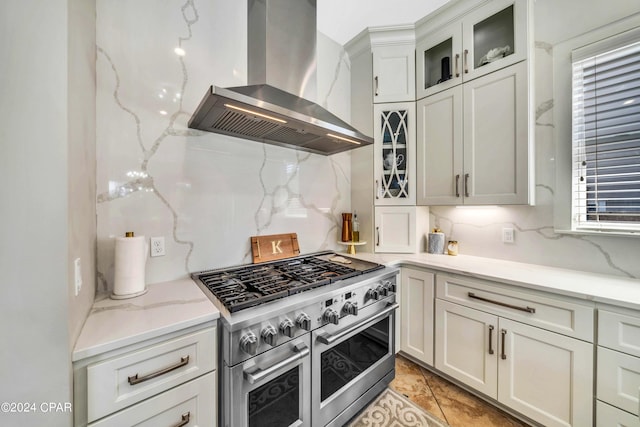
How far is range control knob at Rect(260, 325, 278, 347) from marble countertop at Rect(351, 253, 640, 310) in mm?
1063

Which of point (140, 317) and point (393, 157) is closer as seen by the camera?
point (140, 317)

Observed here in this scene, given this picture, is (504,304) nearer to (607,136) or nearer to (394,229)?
Result: (394,229)

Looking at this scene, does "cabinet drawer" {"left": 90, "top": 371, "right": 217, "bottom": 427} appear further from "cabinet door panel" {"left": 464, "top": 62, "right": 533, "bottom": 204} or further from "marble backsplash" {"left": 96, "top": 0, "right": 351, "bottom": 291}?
"cabinet door panel" {"left": 464, "top": 62, "right": 533, "bottom": 204}

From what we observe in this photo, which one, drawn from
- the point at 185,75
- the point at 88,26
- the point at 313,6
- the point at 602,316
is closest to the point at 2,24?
the point at 88,26

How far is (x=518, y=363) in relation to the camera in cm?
139

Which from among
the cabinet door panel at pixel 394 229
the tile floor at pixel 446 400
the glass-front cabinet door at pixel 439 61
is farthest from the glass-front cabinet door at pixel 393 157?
the tile floor at pixel 446 400

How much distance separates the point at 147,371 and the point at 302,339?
23.8 inches

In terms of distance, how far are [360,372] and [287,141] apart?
5.33ft

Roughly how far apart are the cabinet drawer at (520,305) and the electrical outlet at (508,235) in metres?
0.60

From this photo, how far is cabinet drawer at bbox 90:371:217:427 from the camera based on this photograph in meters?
0.79

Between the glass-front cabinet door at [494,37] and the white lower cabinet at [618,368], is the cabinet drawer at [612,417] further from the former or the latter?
the glass-front cabinet door at [494,37]

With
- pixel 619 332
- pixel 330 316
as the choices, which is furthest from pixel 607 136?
pixel 330 316

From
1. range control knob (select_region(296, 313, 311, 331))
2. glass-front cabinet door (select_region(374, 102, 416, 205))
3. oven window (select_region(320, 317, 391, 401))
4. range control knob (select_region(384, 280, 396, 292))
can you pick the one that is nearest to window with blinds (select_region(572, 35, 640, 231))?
glass-front cabinet door (select_region(374, 102, 416, 205))

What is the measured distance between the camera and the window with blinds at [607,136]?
1384 mm
